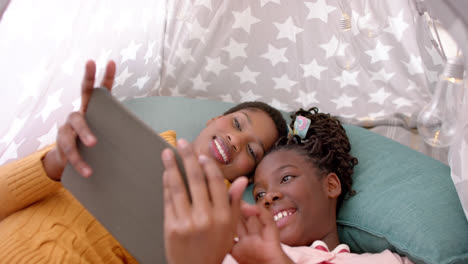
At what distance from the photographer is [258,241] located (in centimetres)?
75

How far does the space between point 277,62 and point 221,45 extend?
9.6 inches

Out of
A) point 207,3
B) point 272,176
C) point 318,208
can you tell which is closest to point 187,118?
point 207,3

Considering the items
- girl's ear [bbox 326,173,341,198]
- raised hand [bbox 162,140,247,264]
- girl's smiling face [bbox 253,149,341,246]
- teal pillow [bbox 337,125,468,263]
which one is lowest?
teal pillow [bbox 337,125,468,263]

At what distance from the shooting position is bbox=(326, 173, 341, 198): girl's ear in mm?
1244

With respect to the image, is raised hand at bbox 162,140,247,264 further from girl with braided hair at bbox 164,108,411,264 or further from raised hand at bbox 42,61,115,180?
raised hand at bbox 42,61,115,180

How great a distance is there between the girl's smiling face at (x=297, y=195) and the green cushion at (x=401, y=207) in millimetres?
87

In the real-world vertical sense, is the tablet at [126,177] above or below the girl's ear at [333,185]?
above

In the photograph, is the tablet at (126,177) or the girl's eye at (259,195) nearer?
the tablet at (126,177)

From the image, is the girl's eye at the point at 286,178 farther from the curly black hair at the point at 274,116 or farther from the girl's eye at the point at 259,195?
the curly black hair at the point at 274,116

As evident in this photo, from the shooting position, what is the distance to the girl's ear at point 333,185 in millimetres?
1244

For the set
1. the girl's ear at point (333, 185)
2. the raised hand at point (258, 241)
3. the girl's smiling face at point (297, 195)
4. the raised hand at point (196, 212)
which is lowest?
the girl's ear at point (333, 185)

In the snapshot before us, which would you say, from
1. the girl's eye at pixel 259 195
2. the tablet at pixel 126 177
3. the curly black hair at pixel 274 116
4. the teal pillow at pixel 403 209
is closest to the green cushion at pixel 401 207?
the teal pillow at pixel 403 209

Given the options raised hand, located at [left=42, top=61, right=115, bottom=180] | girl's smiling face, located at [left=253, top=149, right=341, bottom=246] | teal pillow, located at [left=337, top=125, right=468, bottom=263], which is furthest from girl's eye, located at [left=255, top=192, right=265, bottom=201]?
raised hand, located at [left=42, top=61, right=115, bottom=180]

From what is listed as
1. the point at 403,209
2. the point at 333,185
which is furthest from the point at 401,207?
the point at 333,185
